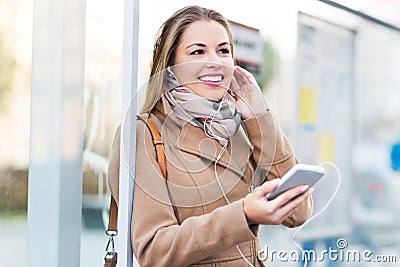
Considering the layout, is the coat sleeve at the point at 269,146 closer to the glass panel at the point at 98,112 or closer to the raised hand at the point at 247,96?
the raised hand at the point at 247,96

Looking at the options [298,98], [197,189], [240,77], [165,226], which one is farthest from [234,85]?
[298,98]

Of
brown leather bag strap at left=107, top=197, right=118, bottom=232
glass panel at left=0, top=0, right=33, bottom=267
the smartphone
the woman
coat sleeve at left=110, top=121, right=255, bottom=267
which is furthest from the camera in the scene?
glass panel at left=0, top=0, right=33, bottom=267

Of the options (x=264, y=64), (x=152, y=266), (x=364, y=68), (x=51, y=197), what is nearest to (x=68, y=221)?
(x=51, y=197)

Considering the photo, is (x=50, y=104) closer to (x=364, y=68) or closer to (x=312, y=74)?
(x=312, y=74)

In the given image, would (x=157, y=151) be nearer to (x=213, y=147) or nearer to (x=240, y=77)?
(x=213, y=147)

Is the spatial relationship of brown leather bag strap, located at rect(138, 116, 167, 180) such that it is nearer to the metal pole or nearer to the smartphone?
the metal pole

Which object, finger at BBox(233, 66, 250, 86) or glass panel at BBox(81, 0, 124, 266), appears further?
glass panel at BBox(81, 0, 124, 266)

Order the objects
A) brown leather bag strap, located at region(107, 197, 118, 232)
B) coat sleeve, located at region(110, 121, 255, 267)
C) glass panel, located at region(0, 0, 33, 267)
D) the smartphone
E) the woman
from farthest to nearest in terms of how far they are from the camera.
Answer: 1. glass panel, located at region(0, 0, 33, 267)
2. brown leather bag strap, located at region(107, 197, 118, 232)
3. the woman
4. coat sleeve, located at region(110, 121, 255, 267)
5. the smartphone

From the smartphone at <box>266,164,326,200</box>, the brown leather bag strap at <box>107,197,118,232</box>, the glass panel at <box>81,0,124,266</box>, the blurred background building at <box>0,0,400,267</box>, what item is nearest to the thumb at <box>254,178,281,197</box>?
the smartphone at <box>266,164,326,200</box>

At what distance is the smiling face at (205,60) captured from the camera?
1.45 m

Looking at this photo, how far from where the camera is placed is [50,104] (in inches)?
69.1

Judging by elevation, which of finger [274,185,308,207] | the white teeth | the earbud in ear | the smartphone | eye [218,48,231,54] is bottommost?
finger [274,185,308,207]

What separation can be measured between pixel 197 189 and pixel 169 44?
34cm

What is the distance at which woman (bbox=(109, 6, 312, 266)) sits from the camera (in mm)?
1389
